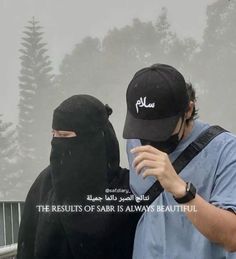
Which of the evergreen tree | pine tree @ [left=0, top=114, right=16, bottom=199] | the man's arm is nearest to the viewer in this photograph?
the man's arm

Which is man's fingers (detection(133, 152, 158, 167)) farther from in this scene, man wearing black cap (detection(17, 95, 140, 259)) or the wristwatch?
man wearing black cap (detection(17, 95, 140, 259))

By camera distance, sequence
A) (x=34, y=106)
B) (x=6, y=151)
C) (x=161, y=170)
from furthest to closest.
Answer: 1. (x=6, y=151)
2. (x=34, y=106)
3. (x=161, y=170)

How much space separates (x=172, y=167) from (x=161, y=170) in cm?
5

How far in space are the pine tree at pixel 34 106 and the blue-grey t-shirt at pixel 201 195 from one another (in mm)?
42433

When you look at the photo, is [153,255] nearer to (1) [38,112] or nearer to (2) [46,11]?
(1) [38,112]

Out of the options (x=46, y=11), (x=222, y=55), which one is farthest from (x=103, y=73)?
(x=46, y=11)

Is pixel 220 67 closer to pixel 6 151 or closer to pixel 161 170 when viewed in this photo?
pixel 6 151

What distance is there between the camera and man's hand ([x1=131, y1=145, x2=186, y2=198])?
2.05m

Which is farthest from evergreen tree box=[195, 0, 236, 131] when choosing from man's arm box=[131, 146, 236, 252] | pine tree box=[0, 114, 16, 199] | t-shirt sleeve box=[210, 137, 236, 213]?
man's arm box=[131, 146, 236, 252]

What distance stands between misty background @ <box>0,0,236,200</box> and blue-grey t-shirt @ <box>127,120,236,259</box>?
105 ft

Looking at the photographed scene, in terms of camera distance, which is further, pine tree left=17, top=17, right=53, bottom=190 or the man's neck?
pine tree left=17, top=17, right=53, bottom=190

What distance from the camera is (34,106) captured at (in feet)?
159

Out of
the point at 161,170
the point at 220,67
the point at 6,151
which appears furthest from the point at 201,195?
the point at 6,151

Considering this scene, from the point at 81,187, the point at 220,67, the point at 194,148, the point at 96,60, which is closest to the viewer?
the point at 194,148
